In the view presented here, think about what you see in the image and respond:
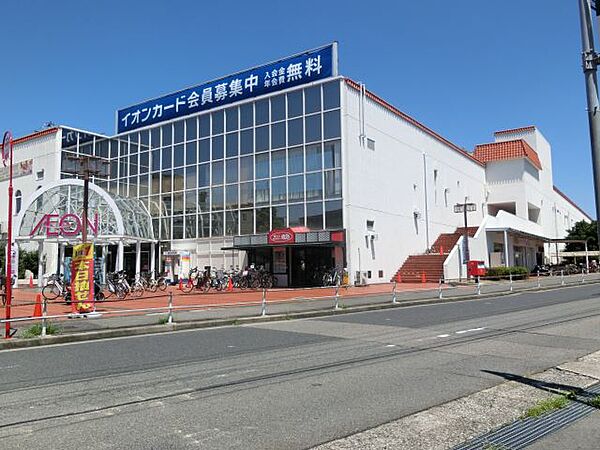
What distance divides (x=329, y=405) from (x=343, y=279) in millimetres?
25646

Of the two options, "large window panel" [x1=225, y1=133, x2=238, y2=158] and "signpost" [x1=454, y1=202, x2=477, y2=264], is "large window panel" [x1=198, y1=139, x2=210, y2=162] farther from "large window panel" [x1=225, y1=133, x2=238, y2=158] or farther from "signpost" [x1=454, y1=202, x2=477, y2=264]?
"signpost" [x1=454, y1=202, x2=477, y2=264]

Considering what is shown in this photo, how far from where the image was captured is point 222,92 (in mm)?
39531

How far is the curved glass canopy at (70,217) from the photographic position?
1206 inches

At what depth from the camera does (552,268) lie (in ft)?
174

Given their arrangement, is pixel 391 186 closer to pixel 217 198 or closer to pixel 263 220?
pixel 263 220

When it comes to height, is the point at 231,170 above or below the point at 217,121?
below

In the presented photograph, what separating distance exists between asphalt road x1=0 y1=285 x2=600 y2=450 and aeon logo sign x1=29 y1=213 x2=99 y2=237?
20.6 metres

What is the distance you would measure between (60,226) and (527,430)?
30155 millimetres

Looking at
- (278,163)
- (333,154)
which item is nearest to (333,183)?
(333,154)

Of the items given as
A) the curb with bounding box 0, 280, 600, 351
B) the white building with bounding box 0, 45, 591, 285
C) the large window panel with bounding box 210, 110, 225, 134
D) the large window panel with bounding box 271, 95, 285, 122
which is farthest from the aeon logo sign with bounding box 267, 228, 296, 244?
the curb with bounding box 0, 280, 600, 351

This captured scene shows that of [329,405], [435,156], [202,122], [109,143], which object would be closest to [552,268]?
[435,156]

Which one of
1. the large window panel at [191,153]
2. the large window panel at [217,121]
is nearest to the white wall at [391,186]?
the large window panel at [217,121]

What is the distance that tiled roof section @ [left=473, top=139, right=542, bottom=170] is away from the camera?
5569cm

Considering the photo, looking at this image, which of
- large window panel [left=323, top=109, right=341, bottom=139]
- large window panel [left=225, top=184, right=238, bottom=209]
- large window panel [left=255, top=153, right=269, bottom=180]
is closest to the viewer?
large window panel [left=323, top=109, right=341, bottom=139]
